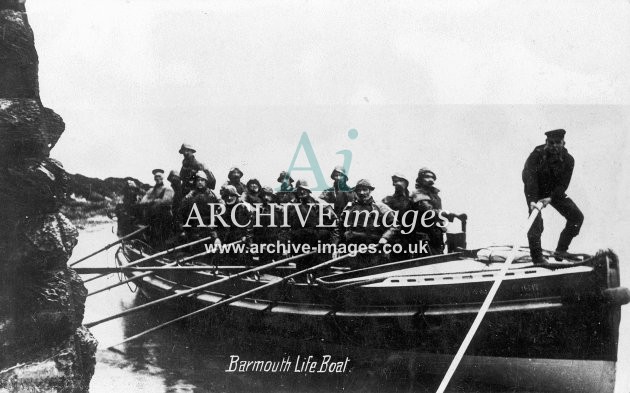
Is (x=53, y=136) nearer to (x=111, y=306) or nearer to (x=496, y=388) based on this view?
(x=496, y=388)

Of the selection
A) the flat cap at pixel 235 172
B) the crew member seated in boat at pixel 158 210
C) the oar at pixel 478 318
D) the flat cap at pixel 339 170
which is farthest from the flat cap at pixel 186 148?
the oar at pixel 478 318

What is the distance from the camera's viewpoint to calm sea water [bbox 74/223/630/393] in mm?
4066

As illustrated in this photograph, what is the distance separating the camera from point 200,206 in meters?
5.75

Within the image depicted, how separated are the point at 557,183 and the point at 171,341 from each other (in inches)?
164

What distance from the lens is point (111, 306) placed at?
723 centimetres

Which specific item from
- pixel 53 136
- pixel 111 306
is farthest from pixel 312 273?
pixel 111 306

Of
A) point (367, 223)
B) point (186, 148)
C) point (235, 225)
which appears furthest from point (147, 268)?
point (367, 223)

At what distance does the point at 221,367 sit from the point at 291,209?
1595 millimetres

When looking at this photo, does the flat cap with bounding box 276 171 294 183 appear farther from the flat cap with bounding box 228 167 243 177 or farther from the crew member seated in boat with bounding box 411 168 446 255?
the crew member seated in boat with bounding box 411 168 446 255

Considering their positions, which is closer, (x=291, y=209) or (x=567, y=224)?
(x=567, y=224)

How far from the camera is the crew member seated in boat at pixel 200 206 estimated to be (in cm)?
562

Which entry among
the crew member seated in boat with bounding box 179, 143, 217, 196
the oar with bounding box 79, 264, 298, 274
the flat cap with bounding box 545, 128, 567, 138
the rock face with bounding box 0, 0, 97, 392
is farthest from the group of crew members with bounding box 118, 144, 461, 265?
the rock face with bounding box 0, 0, 97, 392

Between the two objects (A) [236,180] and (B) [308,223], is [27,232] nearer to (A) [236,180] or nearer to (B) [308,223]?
(B) [308,223]

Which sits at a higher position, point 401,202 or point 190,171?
point 190,171
